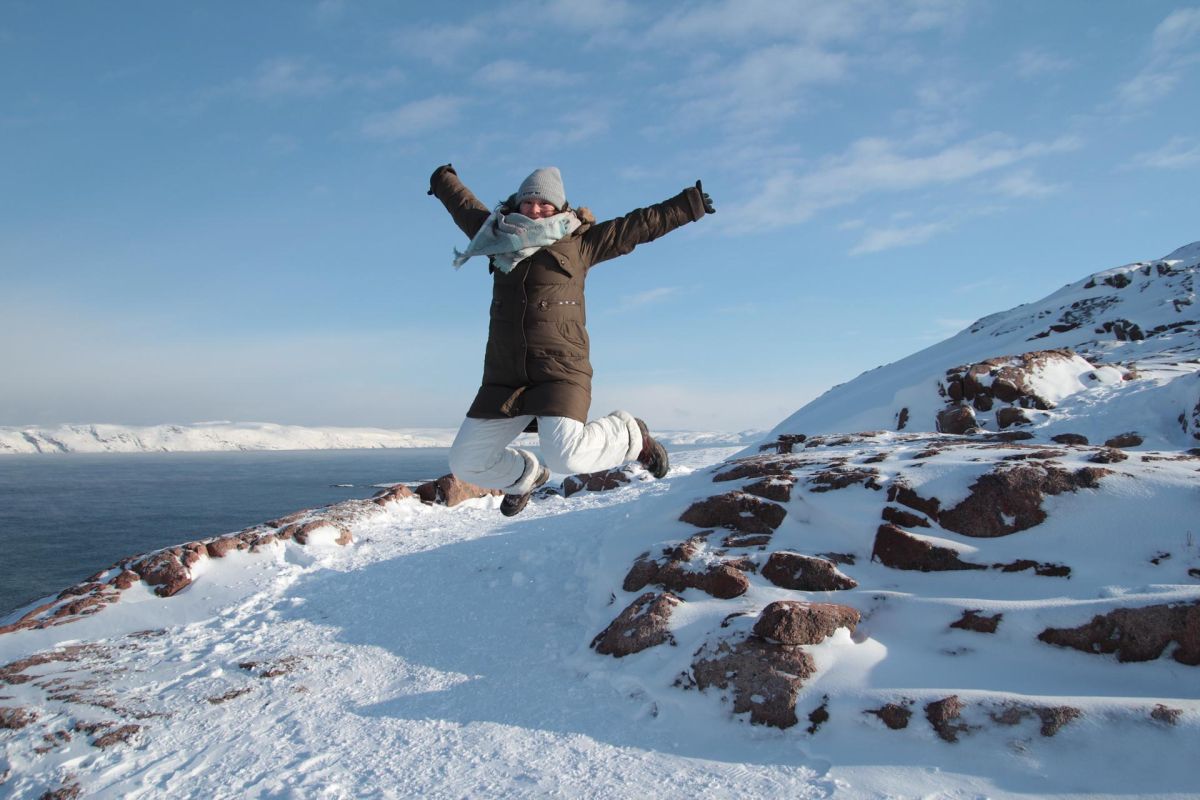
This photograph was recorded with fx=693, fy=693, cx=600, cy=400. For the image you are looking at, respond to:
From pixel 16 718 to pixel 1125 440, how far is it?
1369 cm

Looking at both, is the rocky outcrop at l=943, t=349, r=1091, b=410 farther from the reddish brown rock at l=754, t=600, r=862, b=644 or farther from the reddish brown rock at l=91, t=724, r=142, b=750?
the reddish brown rock at l=91, t=724, r=142, b=750

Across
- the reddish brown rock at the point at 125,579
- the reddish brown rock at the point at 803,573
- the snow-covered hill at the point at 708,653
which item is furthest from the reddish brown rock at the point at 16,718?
the reddish brown rock at the point at 803,573

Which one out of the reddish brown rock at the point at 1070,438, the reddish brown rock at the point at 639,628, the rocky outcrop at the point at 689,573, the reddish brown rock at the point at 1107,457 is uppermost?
the reddish brown rock at the point at 1107,457

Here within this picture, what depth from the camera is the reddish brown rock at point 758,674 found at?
13.1ft

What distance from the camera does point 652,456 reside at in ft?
15.7

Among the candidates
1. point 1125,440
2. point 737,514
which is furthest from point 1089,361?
point 737,514

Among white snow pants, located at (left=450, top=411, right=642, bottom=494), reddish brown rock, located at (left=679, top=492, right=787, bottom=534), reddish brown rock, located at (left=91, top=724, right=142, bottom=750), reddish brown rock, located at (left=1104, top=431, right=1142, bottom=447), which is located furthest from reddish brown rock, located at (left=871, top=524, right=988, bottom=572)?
reddish brown rock, located at (left=1104, top=431, right=1142, bottom=447)

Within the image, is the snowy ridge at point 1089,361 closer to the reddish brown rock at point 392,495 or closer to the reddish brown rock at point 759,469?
the reddish brown rock at point 759,469

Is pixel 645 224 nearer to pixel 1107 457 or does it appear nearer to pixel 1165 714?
pixel 1165 714

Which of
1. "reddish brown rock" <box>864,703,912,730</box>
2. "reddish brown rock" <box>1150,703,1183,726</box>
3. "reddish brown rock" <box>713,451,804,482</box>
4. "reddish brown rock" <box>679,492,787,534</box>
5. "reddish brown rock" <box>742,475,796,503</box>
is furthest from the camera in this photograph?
"reddish brown rock" <box>713,451,804,482</box>

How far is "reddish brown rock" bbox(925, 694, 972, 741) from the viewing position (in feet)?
11.7

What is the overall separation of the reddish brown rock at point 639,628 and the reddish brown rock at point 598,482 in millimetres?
7055

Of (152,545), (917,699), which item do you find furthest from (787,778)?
(152,545)

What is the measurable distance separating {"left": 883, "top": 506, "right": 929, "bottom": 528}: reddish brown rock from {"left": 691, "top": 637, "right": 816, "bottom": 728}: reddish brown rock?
1.61 m
